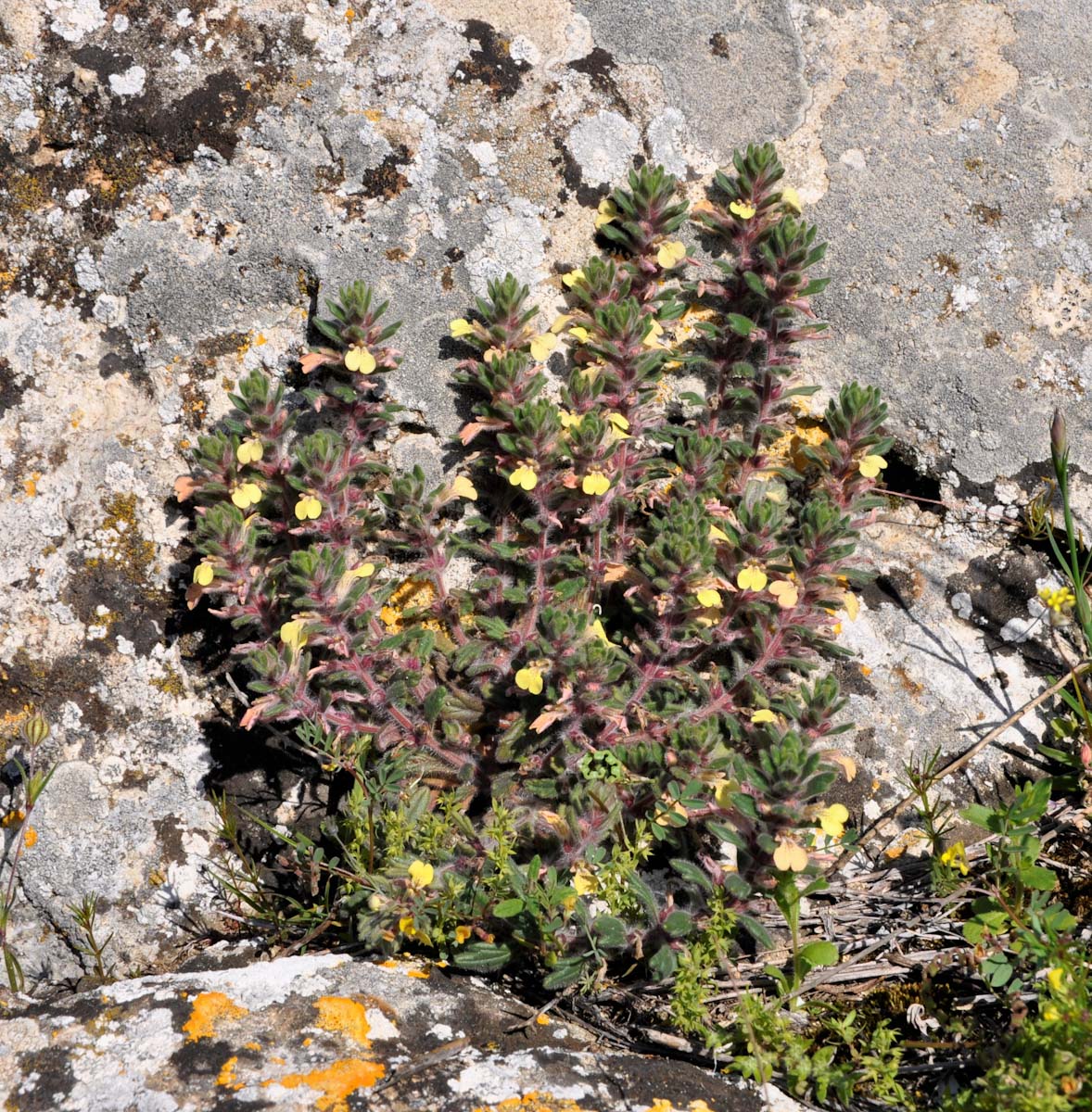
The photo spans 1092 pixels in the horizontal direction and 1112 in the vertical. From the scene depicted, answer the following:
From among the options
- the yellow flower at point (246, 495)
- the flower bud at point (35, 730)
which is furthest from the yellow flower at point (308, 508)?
the flower bud at point (35, 730)

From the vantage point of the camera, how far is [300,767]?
375cm

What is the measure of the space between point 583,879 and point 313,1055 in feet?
3.17

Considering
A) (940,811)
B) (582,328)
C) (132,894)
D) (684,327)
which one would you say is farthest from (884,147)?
(132,894)

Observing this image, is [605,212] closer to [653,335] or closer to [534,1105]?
[653,335]

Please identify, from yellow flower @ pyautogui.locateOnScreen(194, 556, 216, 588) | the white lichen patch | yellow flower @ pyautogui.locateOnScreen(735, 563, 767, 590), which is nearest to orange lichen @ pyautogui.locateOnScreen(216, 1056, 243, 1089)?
yellow flower @ pyautogui.locateOnScreen(194, 556, 216, 588)

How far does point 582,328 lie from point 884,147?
60.5 inches

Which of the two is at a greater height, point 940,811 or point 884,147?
point 884,147

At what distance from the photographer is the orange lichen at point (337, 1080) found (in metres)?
2.45

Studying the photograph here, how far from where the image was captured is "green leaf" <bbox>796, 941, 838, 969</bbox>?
2932mm

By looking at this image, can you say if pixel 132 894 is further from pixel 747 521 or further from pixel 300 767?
pixel 747 521

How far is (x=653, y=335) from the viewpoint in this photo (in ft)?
12.3

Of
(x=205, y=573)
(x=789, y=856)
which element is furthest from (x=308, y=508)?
(x=789, y=856)

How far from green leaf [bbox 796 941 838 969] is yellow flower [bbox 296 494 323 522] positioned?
6.83ft

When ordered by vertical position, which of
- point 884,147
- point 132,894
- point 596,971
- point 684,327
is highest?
point 884,147
